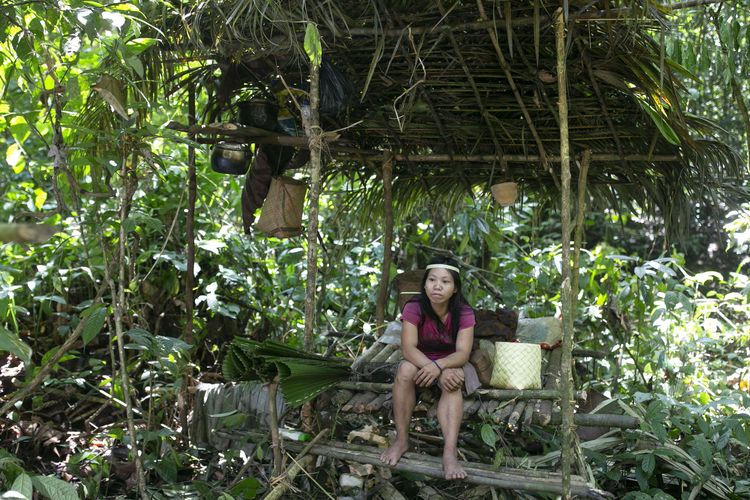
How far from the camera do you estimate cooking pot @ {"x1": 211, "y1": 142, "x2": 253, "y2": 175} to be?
14.7ft

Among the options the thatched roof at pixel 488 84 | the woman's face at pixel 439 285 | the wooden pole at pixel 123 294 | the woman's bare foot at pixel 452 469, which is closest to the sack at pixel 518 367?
the woman's face at pixel 439 285

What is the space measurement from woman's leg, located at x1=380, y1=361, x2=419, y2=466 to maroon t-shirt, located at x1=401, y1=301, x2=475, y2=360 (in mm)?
284

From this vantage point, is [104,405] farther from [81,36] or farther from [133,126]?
[81,36]

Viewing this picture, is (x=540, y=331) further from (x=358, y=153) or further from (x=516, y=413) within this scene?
(x=358, y=153)

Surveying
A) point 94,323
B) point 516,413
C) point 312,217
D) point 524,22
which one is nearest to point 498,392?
point 516,413

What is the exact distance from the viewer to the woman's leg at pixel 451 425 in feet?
10.7

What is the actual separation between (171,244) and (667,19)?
362 centimetres

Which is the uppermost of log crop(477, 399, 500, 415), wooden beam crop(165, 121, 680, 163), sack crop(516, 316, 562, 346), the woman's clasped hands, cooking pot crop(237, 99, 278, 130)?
cooking pot crop(237, 99, 278, 130)

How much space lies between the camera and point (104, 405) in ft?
15.6

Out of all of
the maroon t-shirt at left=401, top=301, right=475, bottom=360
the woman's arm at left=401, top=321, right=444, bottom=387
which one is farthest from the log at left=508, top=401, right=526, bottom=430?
the maroon t-shirt at left=401, top=301, right=475, bottom=360

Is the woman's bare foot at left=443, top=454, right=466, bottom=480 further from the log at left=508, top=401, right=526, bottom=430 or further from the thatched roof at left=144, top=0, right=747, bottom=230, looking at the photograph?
the thatched roof at left=144, top=0, right=747, bottom=230

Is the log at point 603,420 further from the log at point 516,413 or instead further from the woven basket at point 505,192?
the woven basket at point 505,192

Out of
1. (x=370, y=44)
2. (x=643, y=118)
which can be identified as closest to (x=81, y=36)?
(x=370, y=44)

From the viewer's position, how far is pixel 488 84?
401cm
